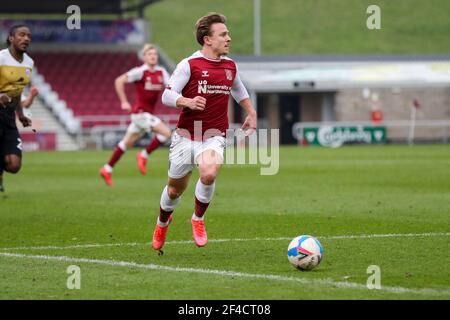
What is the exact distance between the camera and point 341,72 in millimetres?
50594

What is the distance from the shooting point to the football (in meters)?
8.80

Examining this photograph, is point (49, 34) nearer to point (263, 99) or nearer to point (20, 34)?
point (263, 99)

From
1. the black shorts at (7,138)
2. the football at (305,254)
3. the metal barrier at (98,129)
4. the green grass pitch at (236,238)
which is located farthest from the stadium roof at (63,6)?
the football at (305,254)

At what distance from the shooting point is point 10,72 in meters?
13.8

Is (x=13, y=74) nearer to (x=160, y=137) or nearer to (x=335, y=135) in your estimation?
(x=160, y=137)

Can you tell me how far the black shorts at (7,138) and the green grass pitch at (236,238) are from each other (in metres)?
0.99

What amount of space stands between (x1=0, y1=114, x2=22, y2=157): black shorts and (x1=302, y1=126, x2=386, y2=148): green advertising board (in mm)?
31612

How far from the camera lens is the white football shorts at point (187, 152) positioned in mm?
10273

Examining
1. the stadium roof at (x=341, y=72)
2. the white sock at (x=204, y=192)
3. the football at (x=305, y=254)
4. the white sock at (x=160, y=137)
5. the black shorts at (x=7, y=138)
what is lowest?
the stadium roof at (x=341, y=72)

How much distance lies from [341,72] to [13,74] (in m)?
Result: 38.0

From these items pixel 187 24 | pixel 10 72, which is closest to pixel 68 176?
pixel 10 72

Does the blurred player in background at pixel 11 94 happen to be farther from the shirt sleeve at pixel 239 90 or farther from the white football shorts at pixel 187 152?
the white football shorts at pixel 187 152

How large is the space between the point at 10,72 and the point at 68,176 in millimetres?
10826
